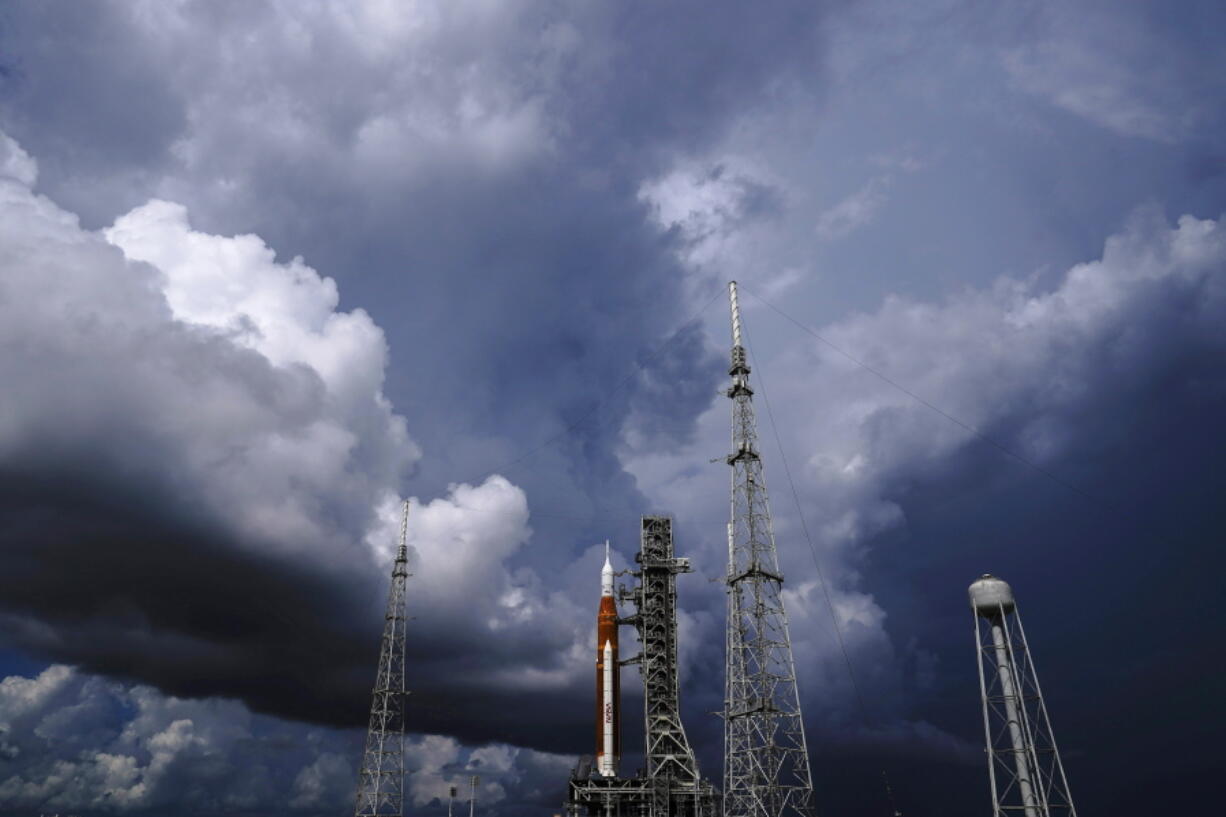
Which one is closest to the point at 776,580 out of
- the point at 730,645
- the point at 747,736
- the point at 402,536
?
the point at 730,645

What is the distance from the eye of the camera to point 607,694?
9319 cm

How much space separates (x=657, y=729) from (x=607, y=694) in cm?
659

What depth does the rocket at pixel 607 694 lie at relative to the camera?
90.8m

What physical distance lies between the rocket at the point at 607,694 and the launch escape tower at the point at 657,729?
5.87 feet

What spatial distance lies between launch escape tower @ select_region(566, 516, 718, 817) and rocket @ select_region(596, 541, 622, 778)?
1790 mm

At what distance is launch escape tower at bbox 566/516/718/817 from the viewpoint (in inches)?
3504

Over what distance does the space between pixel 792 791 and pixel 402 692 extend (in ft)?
118

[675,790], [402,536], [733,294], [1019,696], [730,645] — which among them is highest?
[733,294]

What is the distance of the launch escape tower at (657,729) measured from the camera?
89.0 m

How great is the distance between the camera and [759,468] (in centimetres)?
7631

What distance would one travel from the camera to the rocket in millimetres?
90812

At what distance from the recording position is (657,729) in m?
93.1

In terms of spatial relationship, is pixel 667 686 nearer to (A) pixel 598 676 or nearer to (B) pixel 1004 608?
(A) pixel 598 676

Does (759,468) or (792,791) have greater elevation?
(759,468)
